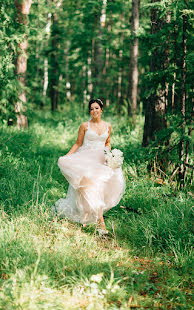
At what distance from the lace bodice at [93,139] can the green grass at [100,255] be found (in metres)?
1.28

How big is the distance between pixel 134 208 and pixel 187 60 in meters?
3.18

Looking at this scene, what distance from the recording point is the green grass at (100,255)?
3197 mm

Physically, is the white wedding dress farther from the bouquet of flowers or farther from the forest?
the forest

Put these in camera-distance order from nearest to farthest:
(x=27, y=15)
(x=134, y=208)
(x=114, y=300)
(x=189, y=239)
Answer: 1. (x=114, y=300)
2. (x=189, y=239)
3. (x=134, y=208)
4. (x=27, y=15)

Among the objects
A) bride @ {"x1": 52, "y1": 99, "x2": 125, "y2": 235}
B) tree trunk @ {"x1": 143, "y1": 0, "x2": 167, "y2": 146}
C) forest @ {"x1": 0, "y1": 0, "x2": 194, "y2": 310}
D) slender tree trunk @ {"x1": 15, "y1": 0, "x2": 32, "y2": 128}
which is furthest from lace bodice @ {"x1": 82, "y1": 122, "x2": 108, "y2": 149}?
slender tree trunk @ {"x1": 15, "y1": 0, "x2": 32, "y2": 128}

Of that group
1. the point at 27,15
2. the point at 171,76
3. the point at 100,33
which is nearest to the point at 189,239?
the point at 171,76

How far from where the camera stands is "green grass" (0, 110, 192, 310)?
3197 mm

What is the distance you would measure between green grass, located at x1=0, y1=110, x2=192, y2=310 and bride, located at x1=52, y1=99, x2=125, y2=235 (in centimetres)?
28

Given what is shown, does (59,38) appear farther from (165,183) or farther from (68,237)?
(68,237)

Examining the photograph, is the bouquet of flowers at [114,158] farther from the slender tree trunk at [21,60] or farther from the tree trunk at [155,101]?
the slender tree trunk at [21,60]

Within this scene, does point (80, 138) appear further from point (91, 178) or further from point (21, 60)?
point (21, 60)

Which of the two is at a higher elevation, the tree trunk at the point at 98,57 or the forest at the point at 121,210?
the tree trunk at the point at 98,57

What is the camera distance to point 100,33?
15.8 metres

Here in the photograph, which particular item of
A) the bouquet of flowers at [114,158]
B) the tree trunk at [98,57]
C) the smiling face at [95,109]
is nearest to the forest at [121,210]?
the bouquet of flowers at [114,158]
